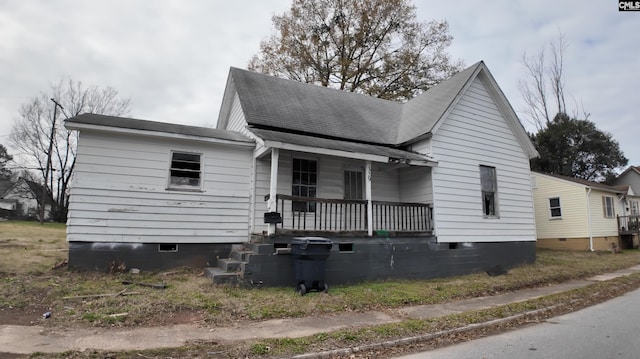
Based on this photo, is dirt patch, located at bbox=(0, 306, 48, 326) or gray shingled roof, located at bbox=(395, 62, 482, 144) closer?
dirt patch, located at bbox=(0, 306, 48, 326)

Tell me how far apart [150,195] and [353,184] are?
6.13 metres

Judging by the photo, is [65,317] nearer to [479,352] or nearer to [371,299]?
[371,299]

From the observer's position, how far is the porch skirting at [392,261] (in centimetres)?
842

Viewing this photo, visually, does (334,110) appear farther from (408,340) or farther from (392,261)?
(408,340)

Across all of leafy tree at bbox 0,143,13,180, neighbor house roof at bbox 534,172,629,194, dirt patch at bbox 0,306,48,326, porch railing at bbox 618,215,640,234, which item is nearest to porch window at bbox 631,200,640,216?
neighbor house roof at bbox 534,172,629,194

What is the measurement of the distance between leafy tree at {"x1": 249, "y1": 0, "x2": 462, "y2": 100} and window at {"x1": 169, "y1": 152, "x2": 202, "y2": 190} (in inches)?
675

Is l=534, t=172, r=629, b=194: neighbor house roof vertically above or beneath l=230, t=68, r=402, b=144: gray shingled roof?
beneath

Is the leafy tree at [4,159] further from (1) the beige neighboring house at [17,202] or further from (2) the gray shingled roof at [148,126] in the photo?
(2) the gray shingled roof at [148,126]

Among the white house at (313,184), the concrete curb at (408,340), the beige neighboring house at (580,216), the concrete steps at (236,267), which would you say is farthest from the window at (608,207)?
the concrete steps at (236,267)

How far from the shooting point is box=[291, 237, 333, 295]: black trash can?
8.05 meters

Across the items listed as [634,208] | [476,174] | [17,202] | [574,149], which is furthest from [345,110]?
[17,202]

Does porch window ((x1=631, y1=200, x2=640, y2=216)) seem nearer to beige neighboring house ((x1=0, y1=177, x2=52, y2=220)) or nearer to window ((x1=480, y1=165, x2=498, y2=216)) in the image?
window ((x1=480, y1=165, x2=498, y2=216))

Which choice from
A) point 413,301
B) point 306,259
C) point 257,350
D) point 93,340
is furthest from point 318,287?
point 93,340

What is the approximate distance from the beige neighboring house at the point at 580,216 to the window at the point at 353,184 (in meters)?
13.4
